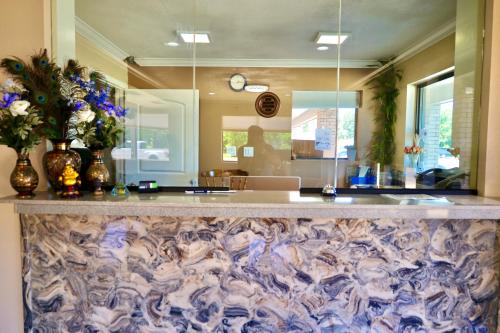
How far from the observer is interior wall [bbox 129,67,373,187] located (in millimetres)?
3309

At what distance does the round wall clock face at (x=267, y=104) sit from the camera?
3869 millimetres

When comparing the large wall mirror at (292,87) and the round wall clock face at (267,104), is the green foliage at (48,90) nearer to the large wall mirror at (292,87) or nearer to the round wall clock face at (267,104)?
the large wall mirror at (292,87)

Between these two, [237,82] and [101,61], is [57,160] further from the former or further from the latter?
[237,82]

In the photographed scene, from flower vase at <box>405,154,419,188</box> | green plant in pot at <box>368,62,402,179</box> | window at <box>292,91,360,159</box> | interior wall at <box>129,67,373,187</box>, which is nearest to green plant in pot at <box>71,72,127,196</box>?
interior wall at <box>129,67,373,187</box>

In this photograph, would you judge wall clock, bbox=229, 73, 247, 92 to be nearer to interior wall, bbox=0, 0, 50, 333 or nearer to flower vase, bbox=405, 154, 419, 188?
flower vase, bbox=405, 154, 419, 188

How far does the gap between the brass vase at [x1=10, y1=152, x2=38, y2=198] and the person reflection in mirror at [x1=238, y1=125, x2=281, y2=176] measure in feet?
7.16

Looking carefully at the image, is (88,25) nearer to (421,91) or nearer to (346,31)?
(346,31)

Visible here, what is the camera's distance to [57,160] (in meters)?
1.60

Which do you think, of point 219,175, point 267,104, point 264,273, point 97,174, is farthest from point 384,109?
point 97,174

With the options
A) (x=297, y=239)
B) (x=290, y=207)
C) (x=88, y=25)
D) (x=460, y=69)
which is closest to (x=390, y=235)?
(x=297, y=239)

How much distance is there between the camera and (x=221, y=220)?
1.64 meters

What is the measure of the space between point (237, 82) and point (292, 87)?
71 centimetres

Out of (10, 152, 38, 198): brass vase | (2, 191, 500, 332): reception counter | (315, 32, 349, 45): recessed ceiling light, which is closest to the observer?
(10, 152, 38, 198): brass vase

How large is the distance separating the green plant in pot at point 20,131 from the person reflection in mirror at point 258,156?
7.20 ft
